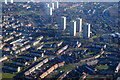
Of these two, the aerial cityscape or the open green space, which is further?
the open green space

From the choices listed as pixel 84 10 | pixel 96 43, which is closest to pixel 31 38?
pixel 96 43

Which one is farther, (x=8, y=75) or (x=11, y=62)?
(x=11, y=62)

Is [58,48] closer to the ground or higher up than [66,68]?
higher up

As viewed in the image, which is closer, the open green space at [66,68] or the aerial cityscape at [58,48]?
the aerial cityscape at [58,48]

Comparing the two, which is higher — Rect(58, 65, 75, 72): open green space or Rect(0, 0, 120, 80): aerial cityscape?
Rect(0, 0, 120, 80): aerial cityscape

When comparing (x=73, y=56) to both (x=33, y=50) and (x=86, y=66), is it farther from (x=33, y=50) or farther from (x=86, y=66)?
(x=33, y=50)

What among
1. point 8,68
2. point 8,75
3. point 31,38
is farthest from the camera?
point 31,38

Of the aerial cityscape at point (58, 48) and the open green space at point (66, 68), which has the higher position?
the aerial cityscape at point (58, 48)

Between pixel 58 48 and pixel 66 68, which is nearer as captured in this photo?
pixel 66 68
